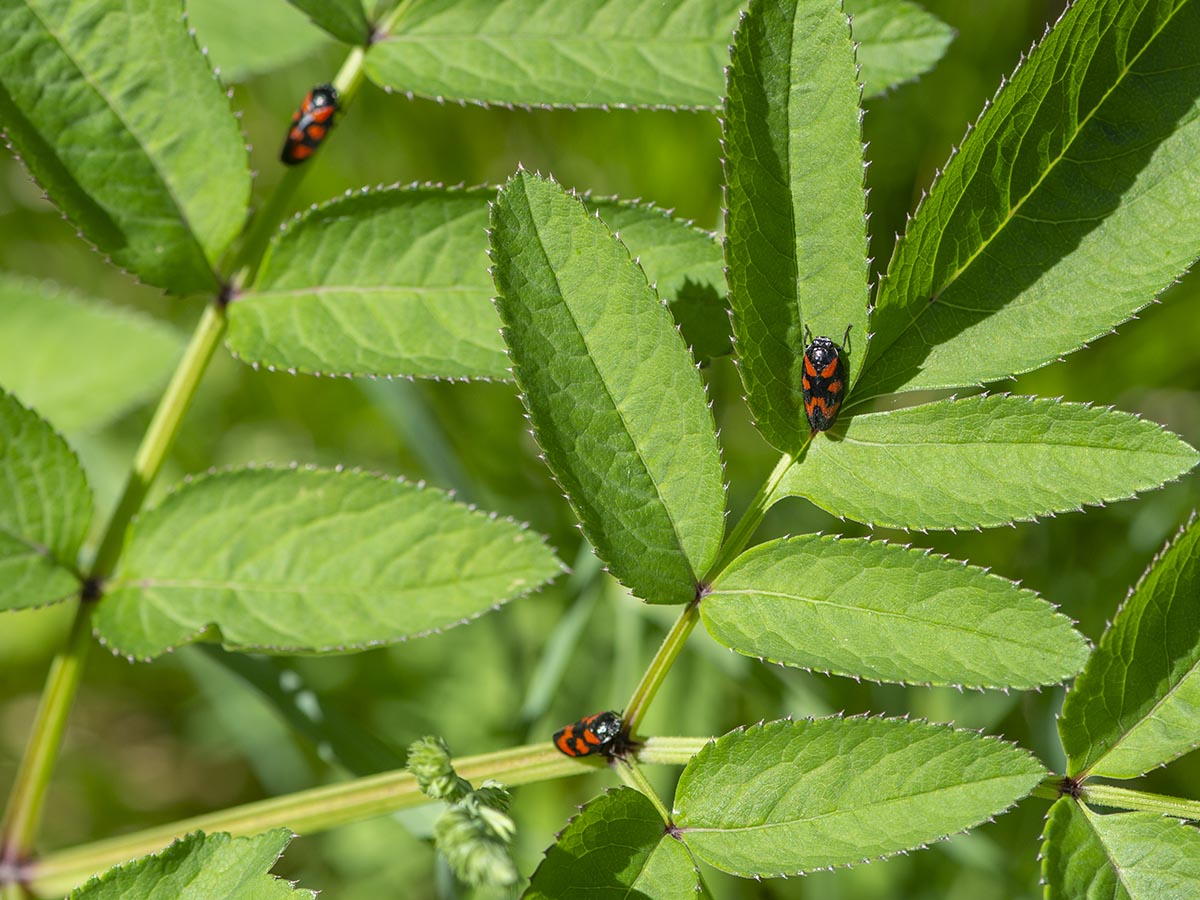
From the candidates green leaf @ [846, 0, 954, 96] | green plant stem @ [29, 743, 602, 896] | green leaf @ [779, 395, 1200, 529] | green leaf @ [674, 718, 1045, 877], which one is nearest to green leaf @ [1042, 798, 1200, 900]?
green leaf @ [674, 718, 1045, 877]

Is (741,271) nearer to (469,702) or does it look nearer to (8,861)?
(8,861)

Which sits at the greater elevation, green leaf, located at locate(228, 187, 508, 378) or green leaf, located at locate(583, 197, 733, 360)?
green leaf, located at locate(583, 197, 733, 360)

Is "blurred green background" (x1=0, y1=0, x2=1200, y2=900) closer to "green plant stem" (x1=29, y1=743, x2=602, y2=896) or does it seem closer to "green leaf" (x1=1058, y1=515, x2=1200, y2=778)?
"green plant stem" (x1=29, y1=743, x2=602, y2=896)

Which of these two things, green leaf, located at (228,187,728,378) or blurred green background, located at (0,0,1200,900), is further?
blurred green background, located at (0,0,1200,900)

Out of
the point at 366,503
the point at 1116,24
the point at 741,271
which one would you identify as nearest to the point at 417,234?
the point at 366,503

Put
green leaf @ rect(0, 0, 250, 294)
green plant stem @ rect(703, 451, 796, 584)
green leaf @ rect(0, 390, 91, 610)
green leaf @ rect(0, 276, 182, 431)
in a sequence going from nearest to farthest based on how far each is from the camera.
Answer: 1. green plant stem @ rect(703, 451, 796, 584)
2. green leaf @ rect(0, 0, 250, 294)
3. green leaf @ rect(0, 390, 91, 610)
4. green leaf @ rect(0, 276, 182, 431)

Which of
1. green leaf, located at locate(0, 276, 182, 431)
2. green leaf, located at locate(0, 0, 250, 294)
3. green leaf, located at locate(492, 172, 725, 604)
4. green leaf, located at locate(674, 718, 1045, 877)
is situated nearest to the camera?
green leaf, located at locate(674, 718, 1045, 877)

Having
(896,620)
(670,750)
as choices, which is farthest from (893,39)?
(670,750)
